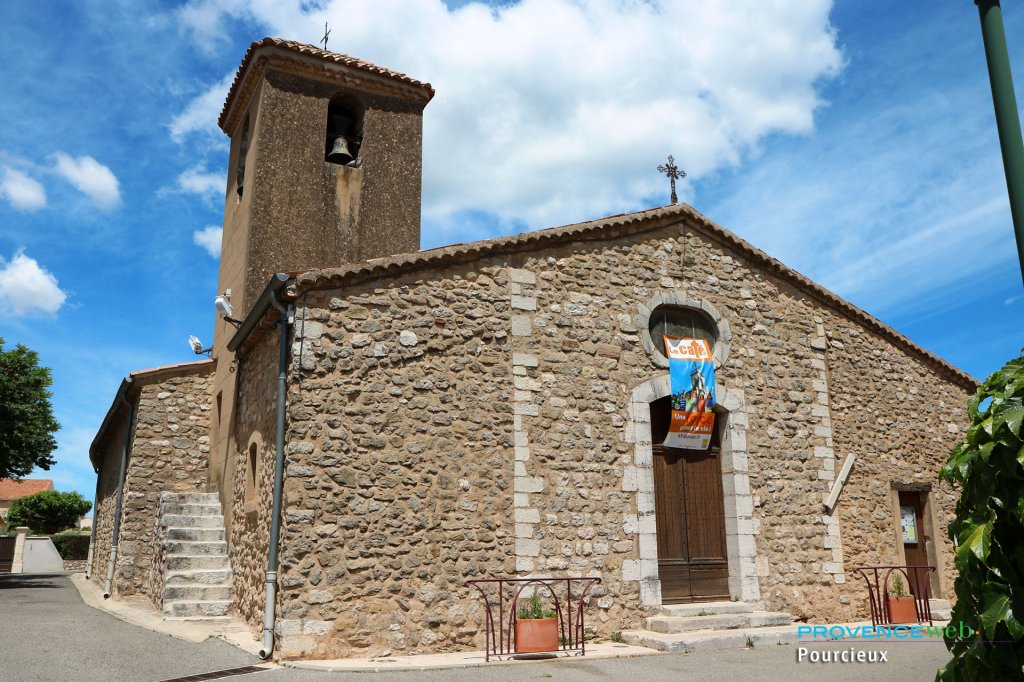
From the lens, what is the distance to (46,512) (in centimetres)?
3734

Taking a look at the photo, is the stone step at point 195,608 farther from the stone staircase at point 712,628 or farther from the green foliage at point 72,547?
the green foliage at point 72,547

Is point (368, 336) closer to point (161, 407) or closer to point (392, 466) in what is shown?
point (392, 466)

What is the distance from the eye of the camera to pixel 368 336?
897cm

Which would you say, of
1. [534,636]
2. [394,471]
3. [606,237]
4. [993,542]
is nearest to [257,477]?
[394,471]

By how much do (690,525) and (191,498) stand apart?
7860mm

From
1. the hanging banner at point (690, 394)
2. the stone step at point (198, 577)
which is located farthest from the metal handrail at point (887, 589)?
the stone step at point (198, 577)

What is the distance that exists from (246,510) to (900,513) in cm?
988

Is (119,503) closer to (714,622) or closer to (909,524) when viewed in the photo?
(714,622)

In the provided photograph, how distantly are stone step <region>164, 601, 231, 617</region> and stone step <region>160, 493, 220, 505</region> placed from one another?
245cm

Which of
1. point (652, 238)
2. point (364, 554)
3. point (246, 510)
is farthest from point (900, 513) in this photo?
point (246, 510)

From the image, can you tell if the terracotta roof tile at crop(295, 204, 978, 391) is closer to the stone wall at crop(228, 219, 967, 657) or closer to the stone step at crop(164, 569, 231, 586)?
the stone wall at crop(228, 219, 967, 657)

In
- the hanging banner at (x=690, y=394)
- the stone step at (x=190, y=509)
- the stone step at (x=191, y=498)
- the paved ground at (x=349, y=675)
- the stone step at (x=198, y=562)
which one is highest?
the hanging banner at (x=690, y=394)

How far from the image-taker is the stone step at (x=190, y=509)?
1212cm

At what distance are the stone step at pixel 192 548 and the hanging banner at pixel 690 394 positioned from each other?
6569 mm
